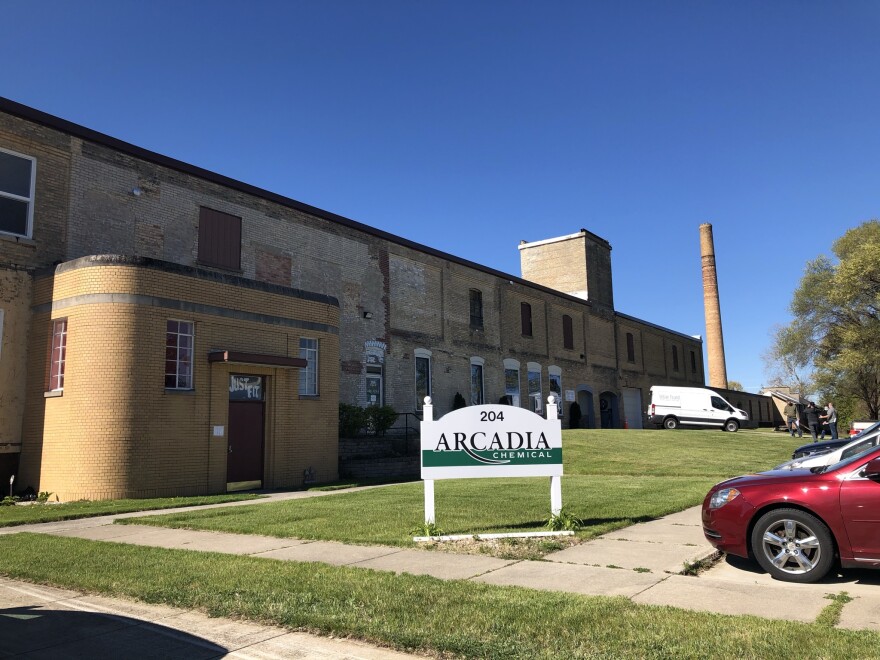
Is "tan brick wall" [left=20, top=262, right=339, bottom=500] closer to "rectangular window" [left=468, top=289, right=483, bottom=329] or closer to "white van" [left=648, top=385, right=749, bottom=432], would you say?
"rectangular window" [left=468, top=289, right=483, bottom=329]

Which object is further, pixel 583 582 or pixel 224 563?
pixel 224 563

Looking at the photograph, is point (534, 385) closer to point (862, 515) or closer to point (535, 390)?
point (535, 390)

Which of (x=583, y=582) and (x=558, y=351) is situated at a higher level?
(x=558, y=351)

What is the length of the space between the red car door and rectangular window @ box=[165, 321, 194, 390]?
13.6m

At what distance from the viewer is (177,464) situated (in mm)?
15477

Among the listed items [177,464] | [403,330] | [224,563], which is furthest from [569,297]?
[224,563]

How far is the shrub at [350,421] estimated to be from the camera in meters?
22.6

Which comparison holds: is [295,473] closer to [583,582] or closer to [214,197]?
[214,197]

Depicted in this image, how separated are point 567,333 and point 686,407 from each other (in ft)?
26.4

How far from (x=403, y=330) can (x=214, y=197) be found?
9.78 meters

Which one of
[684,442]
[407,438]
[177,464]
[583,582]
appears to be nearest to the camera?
[583,582]

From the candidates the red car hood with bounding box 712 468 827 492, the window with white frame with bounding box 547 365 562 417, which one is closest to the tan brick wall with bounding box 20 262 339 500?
the red car hood with bounding box 712 468 827 492

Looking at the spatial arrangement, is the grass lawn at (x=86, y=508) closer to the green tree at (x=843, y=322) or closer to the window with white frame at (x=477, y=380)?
the window with white frame at (x=477, y=380)

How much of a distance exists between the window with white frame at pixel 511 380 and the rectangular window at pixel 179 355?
2073 cm
